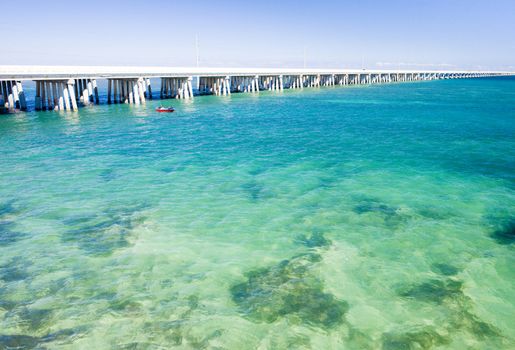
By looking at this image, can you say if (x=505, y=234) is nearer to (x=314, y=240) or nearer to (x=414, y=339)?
(x=314, y=240)

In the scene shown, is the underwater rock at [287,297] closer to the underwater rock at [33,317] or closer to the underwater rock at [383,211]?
the underwater rock at [33,317]

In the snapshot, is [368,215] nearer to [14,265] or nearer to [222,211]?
[222,211]

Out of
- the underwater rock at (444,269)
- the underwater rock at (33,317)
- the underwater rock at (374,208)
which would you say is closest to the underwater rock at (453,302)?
the underwater rock at (444,269)

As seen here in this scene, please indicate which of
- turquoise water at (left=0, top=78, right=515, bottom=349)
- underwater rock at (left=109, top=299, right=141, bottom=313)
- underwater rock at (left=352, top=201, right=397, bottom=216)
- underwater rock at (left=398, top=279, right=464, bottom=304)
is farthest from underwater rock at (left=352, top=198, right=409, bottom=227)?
underwater rock at (left=109, top=299, right=141, bottom=313)

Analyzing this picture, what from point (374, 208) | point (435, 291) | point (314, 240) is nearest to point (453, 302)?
point (435, 291)

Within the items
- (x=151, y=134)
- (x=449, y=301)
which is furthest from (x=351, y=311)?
(x=151, y=134)

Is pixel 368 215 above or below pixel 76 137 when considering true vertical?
below
